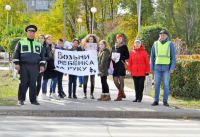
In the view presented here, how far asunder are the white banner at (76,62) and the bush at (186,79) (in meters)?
2.77

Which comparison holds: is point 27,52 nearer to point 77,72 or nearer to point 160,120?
point 77,72

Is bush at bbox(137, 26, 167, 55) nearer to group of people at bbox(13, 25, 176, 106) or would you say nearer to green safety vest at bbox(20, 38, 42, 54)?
group of people at bbox(13, 25, 176, 106)

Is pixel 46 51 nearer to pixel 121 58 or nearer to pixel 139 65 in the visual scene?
pixel 121 58

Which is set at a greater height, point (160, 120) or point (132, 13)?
point (132, 13)

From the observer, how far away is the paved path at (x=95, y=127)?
686 cm

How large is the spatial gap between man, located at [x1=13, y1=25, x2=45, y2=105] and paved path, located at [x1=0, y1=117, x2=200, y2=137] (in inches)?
61.5

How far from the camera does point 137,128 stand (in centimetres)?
754

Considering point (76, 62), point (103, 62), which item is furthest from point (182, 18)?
point (103, 62)

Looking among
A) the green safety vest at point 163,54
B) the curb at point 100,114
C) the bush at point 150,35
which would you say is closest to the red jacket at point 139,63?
the green safety vest at point 163,54

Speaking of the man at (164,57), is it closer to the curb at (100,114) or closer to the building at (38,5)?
the curb at (100,114)

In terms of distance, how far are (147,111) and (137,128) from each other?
1.71 metres

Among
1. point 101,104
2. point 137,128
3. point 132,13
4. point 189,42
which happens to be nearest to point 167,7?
point 189,42

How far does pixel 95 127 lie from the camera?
296 inches

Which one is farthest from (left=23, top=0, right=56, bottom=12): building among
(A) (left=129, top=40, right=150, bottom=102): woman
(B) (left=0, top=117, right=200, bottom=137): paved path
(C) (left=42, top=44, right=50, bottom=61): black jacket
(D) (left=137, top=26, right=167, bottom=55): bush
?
(B) (left=0, top=117, right=200, bottom=137): paved path
